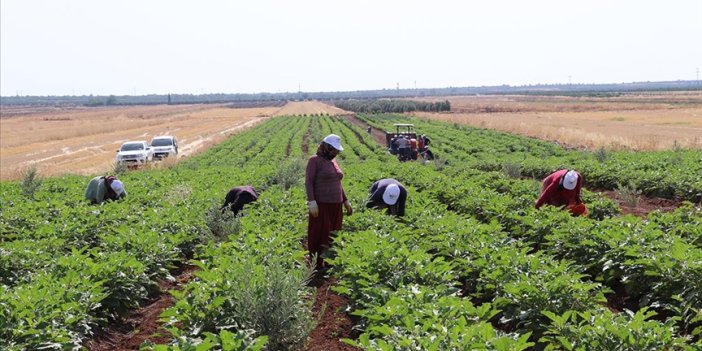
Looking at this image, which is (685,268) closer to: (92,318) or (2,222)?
(92,318)

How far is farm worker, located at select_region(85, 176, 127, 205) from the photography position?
11.1m

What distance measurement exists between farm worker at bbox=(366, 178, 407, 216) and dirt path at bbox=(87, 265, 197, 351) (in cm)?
376

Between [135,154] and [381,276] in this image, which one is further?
[135,154]

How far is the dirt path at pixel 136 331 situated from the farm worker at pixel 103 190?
15.9 feet

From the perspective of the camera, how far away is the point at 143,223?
27.8ft

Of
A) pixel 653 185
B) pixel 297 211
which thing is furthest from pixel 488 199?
pixel 653 185

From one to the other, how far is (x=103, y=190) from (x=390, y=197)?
18.8ft

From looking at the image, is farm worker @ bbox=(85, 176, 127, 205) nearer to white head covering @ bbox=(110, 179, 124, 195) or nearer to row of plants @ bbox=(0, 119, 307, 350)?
white head covering @ bbox=(110, 179, 124, 195)

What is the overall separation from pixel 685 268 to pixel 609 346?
190cm

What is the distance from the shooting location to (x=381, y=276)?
5801mm

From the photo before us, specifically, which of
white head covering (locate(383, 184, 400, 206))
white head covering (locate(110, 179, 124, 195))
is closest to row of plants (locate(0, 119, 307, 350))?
white head covering (locate(110, 179, 124, 195))

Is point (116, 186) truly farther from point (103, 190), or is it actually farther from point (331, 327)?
point (331, 327)

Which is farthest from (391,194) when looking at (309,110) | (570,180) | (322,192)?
(309,110)

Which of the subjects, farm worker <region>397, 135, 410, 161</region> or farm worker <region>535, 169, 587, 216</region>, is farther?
farm worker <region>397, 135, 410, 161</region>
